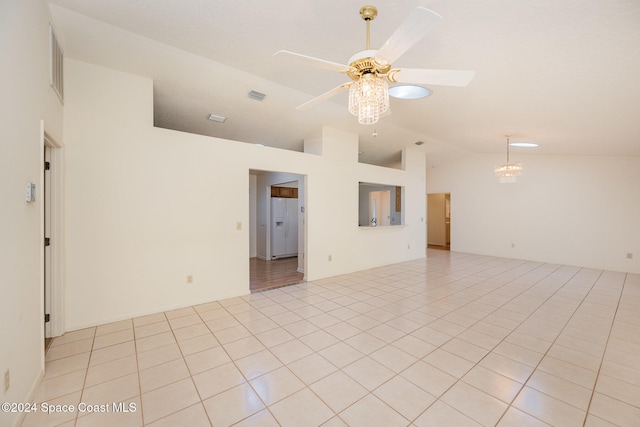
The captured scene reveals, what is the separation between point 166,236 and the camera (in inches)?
134

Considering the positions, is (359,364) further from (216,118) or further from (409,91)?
(216,118)

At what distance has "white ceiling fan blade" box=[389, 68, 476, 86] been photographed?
69.5 inches

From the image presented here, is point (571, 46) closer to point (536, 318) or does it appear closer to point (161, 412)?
point (536, 318)

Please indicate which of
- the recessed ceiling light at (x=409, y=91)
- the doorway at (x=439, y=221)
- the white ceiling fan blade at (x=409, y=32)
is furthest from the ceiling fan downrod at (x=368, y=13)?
the doorway at (x=439, y=221)


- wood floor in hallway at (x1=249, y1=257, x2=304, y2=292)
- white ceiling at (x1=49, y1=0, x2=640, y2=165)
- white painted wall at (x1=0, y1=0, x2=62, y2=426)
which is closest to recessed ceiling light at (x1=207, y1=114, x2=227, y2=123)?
white ceiling at (x1=49, y1=0, x2=640, y2=165)

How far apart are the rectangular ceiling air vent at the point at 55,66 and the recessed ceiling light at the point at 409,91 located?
3.40 meters

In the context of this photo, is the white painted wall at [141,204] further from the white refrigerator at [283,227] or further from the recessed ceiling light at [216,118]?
the white refrigerator at [283,227]

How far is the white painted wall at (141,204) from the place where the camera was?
290cm

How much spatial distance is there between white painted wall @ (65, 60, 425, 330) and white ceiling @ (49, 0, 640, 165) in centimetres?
50

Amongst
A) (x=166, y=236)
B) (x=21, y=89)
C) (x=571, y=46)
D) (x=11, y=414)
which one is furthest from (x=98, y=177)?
(x=571, y=46)

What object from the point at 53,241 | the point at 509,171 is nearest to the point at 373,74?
the point at 53,241

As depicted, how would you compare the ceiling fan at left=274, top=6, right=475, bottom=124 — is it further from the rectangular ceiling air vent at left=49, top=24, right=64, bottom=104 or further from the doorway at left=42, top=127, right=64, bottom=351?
the doorway at left=42, top=127, right=64, bottom=351

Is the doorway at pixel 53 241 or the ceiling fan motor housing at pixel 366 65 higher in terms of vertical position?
the ceiling fan motor housing at pixel 366 65

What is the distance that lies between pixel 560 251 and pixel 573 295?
128 inches
